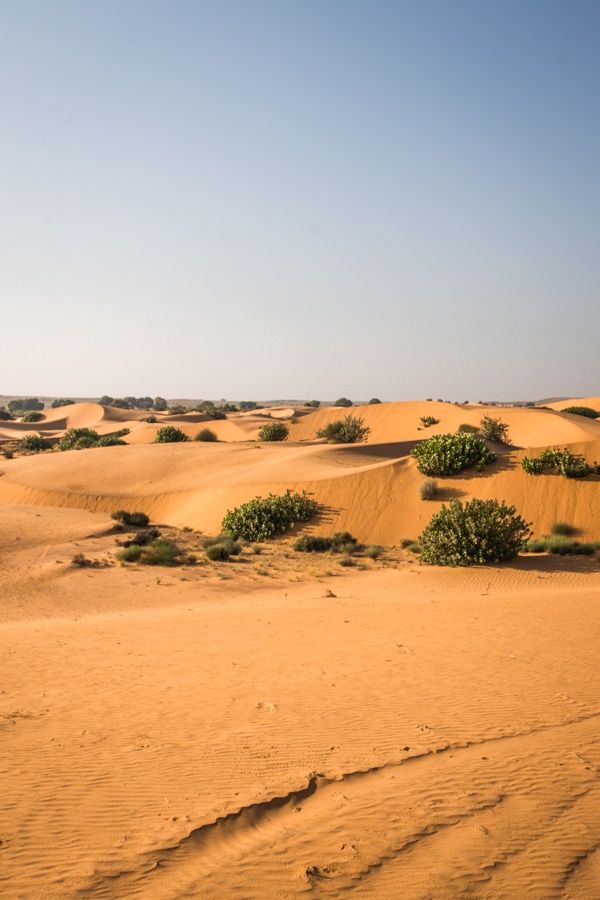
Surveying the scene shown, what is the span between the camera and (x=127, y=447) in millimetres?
35875

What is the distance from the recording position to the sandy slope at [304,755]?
434cm

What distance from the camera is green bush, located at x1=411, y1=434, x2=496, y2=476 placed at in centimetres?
2316

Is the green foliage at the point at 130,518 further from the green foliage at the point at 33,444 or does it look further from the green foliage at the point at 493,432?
the green foliage at the point at 33,444

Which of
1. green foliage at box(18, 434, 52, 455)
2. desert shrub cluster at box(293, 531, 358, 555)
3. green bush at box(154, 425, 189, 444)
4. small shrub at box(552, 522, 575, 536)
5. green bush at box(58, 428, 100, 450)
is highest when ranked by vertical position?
green bush at box(154, 425, 189, 444)

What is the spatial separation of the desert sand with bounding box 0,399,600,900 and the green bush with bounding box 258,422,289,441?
27157 mm

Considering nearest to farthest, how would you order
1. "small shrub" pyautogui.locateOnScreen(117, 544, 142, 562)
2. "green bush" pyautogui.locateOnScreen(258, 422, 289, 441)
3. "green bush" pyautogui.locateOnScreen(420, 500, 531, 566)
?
"green bush" pyautogui.locateOnScreen(420, 500, 531, 566) < "small shrub" pyautogui.locateOnScreen(117, 544, 142, 562) < "green bush" pyautogui.locateOnScreen(258, 422, 289, 441)

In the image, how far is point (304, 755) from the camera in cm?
612

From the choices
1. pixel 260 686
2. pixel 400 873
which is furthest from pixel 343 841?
pixel 260 686

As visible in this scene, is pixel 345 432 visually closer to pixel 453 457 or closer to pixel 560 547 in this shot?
pixel 453 457

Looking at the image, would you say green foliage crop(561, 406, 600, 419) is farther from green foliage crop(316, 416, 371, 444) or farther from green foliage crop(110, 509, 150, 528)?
green foliage crop(110, 509, 150, 528)

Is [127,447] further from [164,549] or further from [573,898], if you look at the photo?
[573,898]

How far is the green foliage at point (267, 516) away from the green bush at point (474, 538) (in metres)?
5.77

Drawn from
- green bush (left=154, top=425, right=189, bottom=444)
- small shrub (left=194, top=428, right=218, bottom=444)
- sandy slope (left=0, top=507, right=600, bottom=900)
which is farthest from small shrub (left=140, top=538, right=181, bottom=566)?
small shrub (left=194, top=428, right=218, bottom=444)

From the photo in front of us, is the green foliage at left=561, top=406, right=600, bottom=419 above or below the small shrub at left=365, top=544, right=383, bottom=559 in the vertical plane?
above
